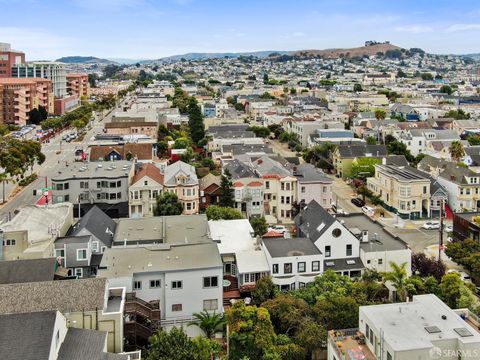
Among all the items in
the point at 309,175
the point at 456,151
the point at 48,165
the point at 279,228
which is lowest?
the point at 279,228

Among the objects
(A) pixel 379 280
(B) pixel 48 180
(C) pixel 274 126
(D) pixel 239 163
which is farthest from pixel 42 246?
(C) pixel 274 126

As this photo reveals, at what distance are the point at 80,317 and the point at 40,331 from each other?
368 cm

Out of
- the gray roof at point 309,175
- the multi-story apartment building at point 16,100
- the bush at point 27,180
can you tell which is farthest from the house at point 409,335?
the multi-story apartment building at point 16,100

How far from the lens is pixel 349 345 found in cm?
2067

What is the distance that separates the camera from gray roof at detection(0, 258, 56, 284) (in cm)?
2570

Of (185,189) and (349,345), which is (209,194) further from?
(349,345)

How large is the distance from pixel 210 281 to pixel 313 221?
458 inches

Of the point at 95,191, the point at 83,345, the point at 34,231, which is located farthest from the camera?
the point at 95,191

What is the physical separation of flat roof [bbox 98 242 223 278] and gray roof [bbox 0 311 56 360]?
7.73 meters

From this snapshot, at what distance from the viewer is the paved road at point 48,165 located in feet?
163

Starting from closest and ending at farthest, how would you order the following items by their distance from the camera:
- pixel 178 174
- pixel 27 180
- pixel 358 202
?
pixel 178 174
pixel 358 202
pixel 27 180

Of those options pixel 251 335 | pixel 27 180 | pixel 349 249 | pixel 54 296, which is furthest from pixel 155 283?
pixel 27 180

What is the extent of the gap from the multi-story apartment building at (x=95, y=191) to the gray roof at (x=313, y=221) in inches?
636

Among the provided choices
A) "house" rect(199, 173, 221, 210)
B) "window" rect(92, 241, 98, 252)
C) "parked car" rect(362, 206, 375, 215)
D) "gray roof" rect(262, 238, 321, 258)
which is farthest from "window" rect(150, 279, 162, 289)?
"parked car" rect(362, 206, 375, 215)
